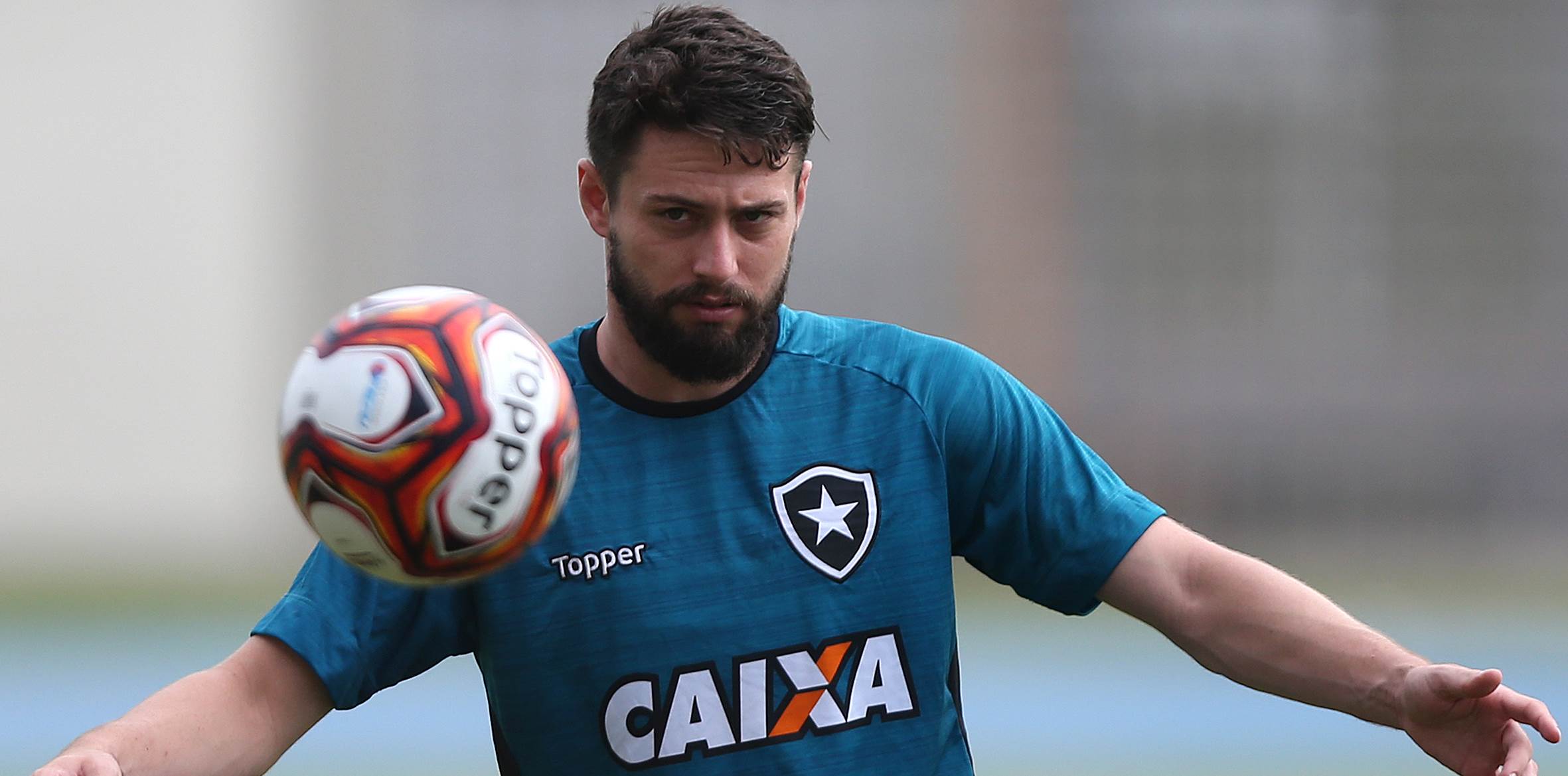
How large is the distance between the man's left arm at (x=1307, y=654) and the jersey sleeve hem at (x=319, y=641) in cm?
145

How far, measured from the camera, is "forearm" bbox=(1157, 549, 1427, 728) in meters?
3.12

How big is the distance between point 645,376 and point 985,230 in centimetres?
1189

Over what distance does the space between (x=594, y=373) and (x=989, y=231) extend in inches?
469

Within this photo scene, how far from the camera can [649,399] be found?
3.38 meters

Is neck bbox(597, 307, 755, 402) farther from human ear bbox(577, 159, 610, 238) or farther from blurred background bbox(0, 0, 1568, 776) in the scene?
blurred background bbox(0, 0, 1568, 776)

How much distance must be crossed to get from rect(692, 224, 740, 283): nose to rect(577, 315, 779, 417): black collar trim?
218 millimetres

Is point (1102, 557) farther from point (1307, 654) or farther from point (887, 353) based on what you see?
point (887, 353)

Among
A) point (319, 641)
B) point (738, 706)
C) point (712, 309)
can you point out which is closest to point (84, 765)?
point (319, 641)

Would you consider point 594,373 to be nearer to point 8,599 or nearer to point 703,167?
point 703,167

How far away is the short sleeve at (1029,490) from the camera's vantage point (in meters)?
3.41

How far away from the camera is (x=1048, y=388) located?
591 inches

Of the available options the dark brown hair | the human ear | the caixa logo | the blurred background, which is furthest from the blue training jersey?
the blurred background

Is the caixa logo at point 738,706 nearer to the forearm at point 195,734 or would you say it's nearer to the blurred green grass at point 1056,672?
the forearm at point 195,734

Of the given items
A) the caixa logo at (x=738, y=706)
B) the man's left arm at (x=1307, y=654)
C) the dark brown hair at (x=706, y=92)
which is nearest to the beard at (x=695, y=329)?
the dark brown hair at (x=706, y=92)
